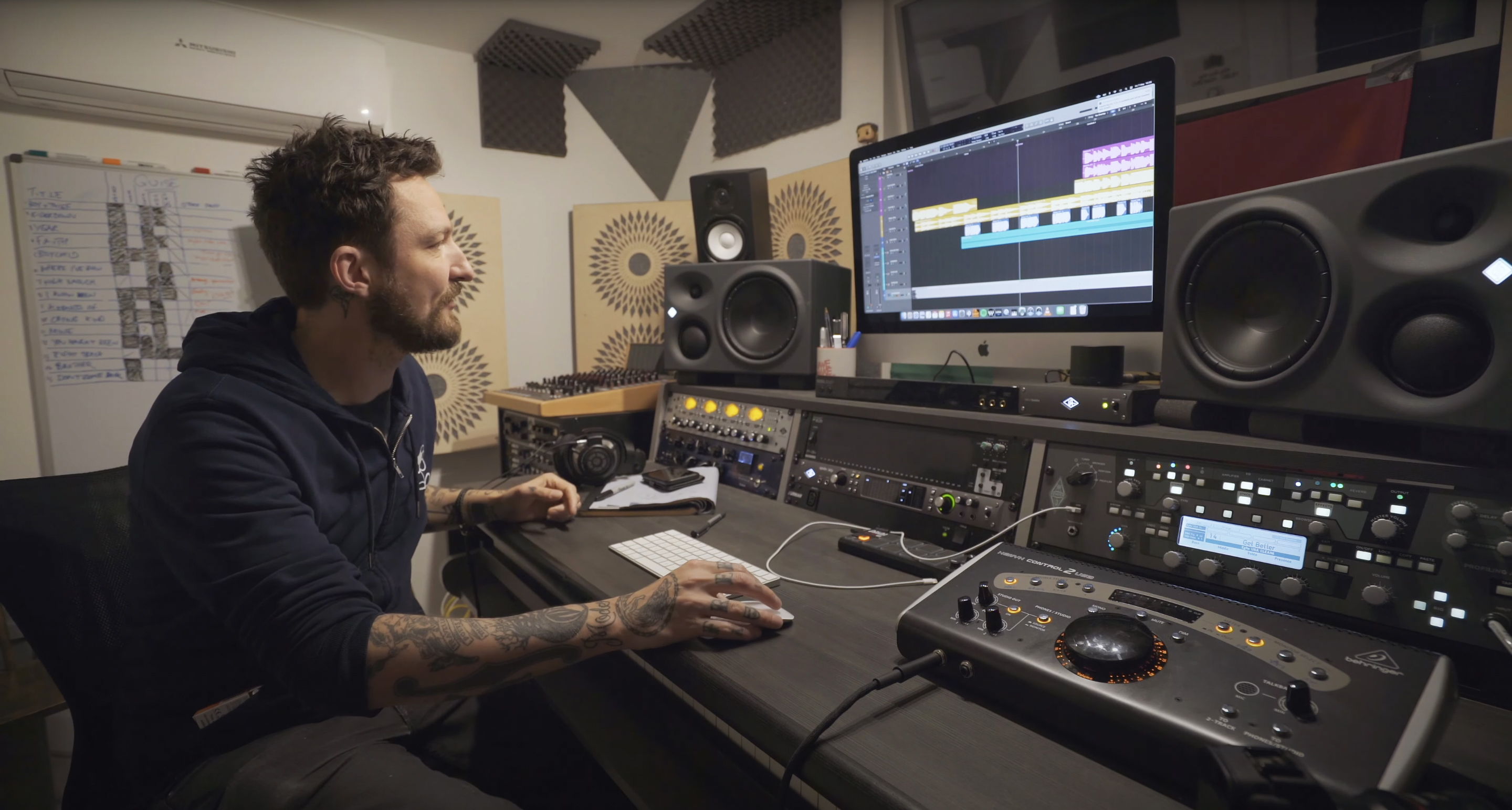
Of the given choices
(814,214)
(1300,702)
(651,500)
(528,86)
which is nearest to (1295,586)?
(1300,702)

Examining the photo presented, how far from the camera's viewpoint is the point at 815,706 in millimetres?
620

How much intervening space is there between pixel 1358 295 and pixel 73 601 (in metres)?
1.70

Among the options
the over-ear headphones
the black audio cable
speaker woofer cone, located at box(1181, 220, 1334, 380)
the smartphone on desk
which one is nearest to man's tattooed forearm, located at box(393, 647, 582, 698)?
the black audio cable

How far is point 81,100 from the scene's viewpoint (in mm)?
1690

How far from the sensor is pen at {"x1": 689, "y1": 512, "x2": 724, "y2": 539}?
1.13m

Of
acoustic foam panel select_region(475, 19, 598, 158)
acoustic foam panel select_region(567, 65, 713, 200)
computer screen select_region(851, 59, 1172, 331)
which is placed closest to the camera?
computer screen select_region(851, 59, 1172, 331)

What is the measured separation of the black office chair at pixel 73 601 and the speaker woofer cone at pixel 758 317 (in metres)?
1.18

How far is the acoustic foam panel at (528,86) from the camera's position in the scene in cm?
221

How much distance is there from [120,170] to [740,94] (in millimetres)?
1858

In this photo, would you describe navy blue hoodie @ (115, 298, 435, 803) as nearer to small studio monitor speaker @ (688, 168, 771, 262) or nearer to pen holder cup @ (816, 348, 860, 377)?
pen holder cup @ (816, 348, 860, 377)

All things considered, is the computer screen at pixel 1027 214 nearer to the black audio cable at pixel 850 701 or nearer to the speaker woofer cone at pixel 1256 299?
the speaker woofer cone at pixel 1256 299

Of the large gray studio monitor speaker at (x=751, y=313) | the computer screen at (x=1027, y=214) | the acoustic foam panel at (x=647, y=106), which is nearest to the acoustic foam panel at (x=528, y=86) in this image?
the acoustic foam panel at (x=647, y=106)

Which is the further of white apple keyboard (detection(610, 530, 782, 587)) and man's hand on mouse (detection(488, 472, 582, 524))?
Result: man's hand on mouse (detection(488, 472, 582, 524))

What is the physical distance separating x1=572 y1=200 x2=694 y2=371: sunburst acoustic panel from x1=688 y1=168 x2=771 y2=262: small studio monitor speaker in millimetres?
459
